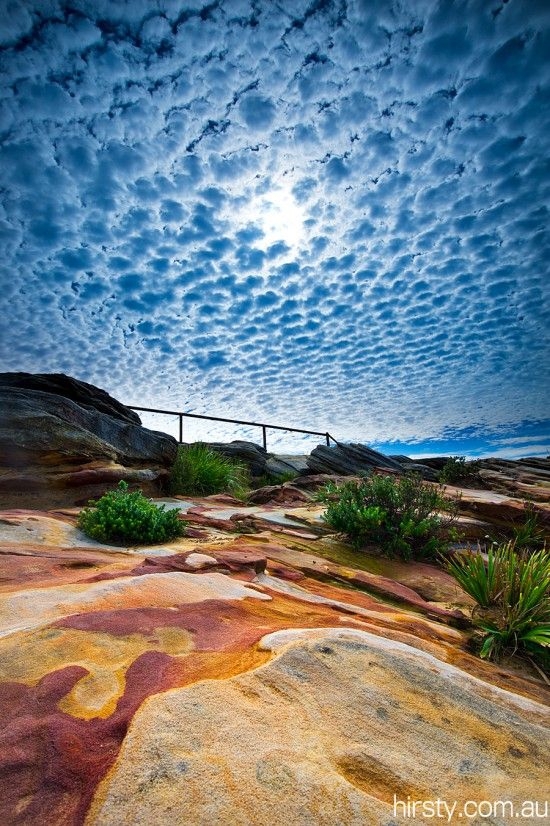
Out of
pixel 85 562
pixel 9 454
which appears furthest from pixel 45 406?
pixel 85 562

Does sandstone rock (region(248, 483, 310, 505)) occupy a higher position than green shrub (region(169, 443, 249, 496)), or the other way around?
green shrub (region(169, 443, 249, 496))

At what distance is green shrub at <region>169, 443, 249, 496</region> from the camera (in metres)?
10.7

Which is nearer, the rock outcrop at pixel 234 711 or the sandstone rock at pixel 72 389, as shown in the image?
the rock outcrop at pixel 234 711

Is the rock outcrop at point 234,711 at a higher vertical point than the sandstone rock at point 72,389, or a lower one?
lower

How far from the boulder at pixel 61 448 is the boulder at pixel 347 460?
22.3 feet

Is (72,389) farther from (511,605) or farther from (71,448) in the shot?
(511,605)

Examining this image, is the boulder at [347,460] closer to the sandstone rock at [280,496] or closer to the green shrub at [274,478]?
the green shrub at [274,478]

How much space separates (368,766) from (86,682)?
1154mm

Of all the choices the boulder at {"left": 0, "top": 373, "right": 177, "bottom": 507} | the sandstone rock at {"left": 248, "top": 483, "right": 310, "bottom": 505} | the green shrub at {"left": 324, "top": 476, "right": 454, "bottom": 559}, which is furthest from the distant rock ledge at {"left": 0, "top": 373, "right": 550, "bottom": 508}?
the green shrub at {"left": 324, "top": 476, "right": 454, "bottom": 559}

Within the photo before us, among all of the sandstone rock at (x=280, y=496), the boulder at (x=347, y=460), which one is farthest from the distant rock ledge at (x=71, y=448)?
the boulder at (x=347, y=460)

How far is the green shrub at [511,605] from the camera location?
3342 mm

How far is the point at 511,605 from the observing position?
12.2 feet

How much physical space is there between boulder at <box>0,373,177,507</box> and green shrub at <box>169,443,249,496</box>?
99 centimetres

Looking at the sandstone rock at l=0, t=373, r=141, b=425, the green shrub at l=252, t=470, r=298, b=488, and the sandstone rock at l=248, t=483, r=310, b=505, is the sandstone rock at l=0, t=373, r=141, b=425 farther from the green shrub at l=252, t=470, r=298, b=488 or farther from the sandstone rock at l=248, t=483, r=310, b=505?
the green shrub at l=252, t=470, r=298, b=488
